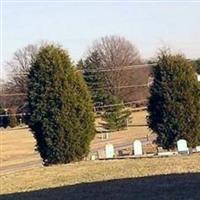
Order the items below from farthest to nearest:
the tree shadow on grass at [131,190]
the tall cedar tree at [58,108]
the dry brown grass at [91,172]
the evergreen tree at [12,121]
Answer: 1. the evergreen tree at [12,121]
2. the tall cedar tree at [58,108]
3. the dry brown grass at [91,172]
4. the tree shadow on grass at [131,190]

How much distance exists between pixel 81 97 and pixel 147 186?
10997 millimetres

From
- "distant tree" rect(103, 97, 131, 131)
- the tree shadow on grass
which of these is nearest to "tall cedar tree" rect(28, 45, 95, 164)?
the tree shadow on grass

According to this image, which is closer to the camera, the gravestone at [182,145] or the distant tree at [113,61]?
the gravestone at [182,145]

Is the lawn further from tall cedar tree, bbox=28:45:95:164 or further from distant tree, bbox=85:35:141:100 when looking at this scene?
distant tree, bbox=85:35:141:100

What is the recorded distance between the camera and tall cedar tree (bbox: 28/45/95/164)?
75.3ft

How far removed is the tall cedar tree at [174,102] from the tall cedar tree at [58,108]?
3.53 meters

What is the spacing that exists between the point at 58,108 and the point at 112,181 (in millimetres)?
8883

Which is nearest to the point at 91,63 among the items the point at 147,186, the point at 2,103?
the point at 2,103

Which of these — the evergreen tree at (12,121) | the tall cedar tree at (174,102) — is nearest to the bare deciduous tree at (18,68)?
the evergreen tree at (12,121)

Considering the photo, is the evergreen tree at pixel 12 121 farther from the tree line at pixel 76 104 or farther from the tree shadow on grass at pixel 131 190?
the tree shadow on grass at pixel 131 190

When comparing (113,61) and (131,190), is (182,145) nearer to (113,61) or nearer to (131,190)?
(131,190)

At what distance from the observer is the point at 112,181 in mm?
14750

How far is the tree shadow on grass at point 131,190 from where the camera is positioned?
1120 centimetres

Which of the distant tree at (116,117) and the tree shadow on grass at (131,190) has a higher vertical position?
the distant tree at (116,117)
